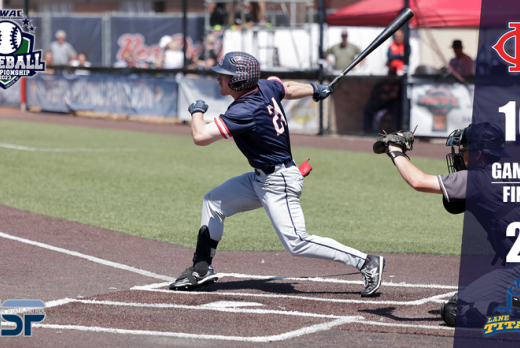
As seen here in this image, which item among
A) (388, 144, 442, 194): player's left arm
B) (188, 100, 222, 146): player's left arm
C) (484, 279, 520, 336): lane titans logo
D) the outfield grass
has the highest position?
(188, 100, 222, 146): player's left arm

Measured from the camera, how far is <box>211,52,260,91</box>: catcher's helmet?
208 inches

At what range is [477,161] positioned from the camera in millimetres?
4680

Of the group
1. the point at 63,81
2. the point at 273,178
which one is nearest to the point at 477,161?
the point at 273,178

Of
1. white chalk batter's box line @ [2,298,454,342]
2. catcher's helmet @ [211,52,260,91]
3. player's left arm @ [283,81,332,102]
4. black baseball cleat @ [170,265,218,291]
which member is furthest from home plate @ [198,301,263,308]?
player's left arm @ [283,81,332,102]

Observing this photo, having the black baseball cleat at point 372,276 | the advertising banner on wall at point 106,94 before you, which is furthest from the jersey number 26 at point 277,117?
the advertising banner on wall at point 106,94

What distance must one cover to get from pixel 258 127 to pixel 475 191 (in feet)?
5.42

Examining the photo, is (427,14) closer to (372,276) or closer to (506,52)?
(506,52)

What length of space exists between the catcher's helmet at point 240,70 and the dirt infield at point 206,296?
164 centimetres

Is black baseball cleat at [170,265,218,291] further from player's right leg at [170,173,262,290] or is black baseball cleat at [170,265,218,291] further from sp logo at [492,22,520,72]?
sp logo at [492,22,520,72]

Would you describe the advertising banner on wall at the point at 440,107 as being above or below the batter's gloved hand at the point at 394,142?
below

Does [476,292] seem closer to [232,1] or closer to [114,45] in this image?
[232,1]

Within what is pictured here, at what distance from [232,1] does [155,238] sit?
1425cm

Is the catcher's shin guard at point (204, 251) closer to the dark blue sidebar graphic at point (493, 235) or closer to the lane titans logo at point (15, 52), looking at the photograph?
the dark blue sidebar graphic at point (493, 235)

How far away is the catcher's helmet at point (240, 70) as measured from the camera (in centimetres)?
529
